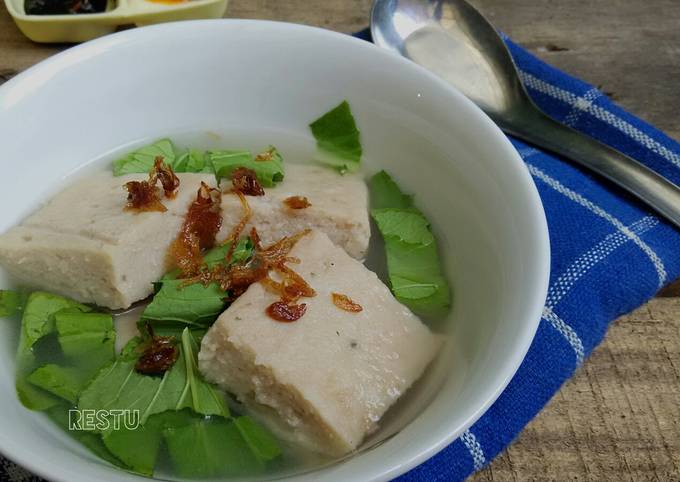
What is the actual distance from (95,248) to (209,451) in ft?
1.59

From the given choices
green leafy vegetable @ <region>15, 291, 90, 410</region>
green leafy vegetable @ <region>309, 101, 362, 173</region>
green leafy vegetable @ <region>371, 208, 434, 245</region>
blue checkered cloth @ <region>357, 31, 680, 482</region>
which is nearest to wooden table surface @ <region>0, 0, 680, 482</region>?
blue checkered cloth @ <region>357, 31, 680, 482</region>

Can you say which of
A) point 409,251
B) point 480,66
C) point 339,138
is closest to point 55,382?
point 409,251

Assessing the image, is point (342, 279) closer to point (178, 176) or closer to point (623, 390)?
point (178, 176)

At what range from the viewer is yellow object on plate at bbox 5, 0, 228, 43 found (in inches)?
90.4

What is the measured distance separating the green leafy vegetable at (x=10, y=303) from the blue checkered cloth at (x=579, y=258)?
2.91 ft

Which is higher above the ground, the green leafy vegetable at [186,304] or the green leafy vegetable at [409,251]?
the green leafy vegetable at [186,304]

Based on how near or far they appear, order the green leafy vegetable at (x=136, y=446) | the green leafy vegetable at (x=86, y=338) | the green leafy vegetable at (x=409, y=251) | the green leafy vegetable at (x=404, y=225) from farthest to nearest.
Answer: the green leafy vegetable at (x=404, y=225), the green leafy vegetable at (x=409, y=251), the green leafy vegetable at (x=86, y=338), the green leafy vegetable at (x=136, y=446)

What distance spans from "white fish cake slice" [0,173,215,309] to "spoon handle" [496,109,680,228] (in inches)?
41.0

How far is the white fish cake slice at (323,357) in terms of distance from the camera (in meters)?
1.24

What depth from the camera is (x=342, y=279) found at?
1.44 metres

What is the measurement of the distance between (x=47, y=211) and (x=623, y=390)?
1.37m

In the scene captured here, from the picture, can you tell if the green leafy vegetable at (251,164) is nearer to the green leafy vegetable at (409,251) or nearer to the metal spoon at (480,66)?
the green leafy vegetable at (409,251)

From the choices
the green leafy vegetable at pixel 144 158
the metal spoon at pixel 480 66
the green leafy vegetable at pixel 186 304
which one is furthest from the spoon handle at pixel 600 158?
the green leafy vegetable at pixel 186 304

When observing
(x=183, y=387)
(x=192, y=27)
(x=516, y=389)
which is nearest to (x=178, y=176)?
(x=192, y=27)
